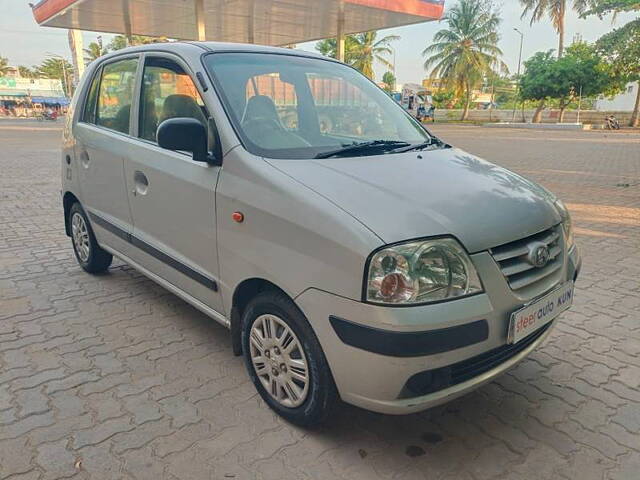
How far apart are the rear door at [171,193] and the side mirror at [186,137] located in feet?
0.20

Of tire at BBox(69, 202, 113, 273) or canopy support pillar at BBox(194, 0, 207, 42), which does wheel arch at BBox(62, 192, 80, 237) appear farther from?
canopy support pillar at BBox(194, 0, 207, 42)

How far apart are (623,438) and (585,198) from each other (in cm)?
666

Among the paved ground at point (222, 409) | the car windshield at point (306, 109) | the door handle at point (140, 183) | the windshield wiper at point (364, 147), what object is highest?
the car windshield at point (306, 109)

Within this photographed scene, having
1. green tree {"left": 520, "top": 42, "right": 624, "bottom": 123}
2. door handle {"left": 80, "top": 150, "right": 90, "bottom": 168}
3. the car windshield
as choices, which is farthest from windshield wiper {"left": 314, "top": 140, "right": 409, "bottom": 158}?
green tree {"left": 520, "top": 42, "right": 624, "bottom": 123}

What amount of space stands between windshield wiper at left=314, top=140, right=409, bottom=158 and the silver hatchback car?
0.01m

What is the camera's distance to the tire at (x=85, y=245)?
4167mm

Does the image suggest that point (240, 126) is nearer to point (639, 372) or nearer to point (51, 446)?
point (51, 446)

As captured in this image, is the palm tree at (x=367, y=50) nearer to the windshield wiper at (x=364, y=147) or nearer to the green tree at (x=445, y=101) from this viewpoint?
the green tree at (x=445, y=101)

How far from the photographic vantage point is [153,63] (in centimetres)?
314

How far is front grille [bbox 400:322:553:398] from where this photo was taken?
6.31ft

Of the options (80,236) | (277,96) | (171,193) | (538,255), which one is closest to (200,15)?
(80,236)

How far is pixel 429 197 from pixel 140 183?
193 centimetres

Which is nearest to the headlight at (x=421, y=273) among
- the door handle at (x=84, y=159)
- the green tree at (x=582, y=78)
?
the door handle at (x=84, y=159)

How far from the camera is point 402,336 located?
5.95ft
